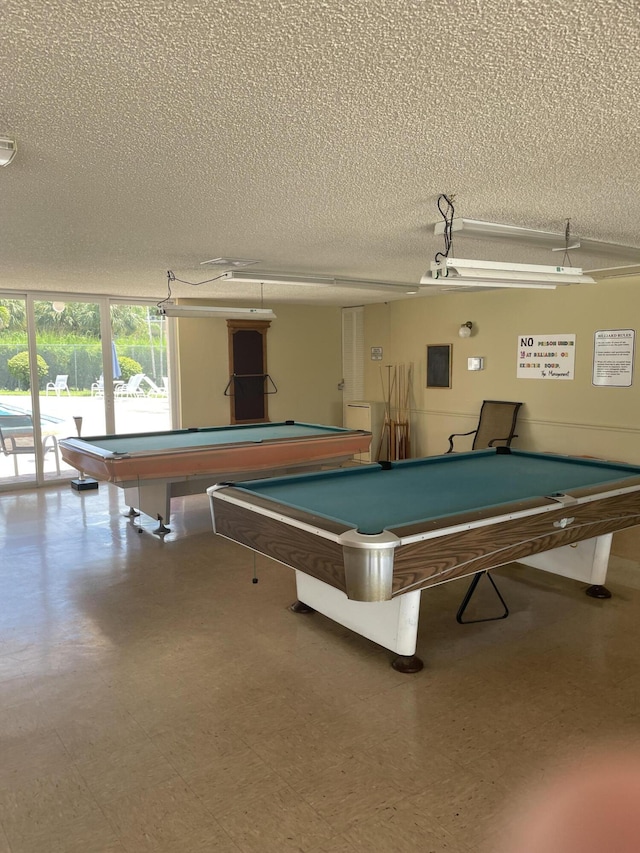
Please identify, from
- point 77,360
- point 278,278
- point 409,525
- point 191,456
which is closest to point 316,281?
point 278,278

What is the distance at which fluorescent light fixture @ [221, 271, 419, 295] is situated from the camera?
15.7 ft

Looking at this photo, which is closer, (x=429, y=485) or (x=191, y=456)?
(x=429, y=485)

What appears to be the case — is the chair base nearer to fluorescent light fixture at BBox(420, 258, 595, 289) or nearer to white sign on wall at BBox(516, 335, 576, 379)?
white sign on wall at BBox(516, 335, 576, 379)

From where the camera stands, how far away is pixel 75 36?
1.48m

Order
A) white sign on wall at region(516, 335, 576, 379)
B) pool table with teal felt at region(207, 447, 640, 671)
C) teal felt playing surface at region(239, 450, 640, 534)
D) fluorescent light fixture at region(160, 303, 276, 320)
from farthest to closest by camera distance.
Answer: white sign on wall at region(516, 335, 576, 379) < fluorescent light fixture at region(160, 303, 276, 320) < teal felt playing surface at region(239, 450, 640, 534) < pool table with teal felt at region(207, 447, 640, 671)

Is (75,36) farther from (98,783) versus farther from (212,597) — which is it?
(212,597)

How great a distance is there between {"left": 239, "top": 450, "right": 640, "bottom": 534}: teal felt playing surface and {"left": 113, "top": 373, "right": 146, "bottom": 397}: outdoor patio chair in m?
4.79

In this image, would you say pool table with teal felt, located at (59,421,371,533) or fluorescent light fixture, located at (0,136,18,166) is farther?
pool table with teal felt, located at (59,421,371,533)

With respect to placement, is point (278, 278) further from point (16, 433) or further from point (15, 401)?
point (16, 433)

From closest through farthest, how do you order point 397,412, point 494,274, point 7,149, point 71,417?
point 7,149 < point 494,274 < point 71,417 < point 397,412

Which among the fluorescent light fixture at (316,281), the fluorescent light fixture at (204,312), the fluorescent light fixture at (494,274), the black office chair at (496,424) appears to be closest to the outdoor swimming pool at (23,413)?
the fluorescent light fixture at (204,312)

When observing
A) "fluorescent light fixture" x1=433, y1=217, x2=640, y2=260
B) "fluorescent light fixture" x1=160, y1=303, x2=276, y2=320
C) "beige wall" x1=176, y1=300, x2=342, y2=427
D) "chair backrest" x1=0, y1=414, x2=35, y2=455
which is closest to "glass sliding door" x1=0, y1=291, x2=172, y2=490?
"chair backrest" x1=0, y1=414, x2=35, y2=455

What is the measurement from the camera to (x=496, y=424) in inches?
275

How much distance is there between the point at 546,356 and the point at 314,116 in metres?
5.22
